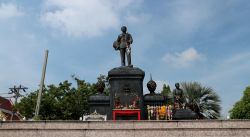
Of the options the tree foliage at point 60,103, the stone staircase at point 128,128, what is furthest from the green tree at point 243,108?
the stone staircase at point 128,128

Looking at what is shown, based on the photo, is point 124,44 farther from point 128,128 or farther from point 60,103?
point 60,103

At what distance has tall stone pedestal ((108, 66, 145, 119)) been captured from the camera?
17922 millimetres

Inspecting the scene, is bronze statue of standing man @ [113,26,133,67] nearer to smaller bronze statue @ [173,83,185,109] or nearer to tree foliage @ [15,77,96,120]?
smaller bronze statue @ [173,83,185,109]

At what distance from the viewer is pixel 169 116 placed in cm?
1670

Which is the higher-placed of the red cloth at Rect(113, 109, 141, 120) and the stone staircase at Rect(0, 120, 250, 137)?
the red cloth at Rect(113, 109, 141, 120)

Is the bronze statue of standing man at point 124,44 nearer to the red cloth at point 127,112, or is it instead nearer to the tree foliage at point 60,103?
the red cloth at point 127,112

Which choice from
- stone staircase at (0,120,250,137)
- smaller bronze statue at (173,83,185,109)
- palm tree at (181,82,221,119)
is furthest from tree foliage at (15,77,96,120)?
stone staircase at (0,120,250,137)

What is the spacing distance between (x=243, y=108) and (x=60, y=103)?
64.5 ft

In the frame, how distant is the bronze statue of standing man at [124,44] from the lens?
771 inches

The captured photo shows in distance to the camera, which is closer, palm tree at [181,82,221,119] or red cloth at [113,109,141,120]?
red cloth at [113,109,141,120]

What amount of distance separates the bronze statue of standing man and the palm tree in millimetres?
9377

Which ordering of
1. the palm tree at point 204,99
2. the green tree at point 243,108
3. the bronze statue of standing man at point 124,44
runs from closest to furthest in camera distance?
the bronze statue of standing man at point 124,44, the palm tree at point 204,99, the green tree at point 243,108

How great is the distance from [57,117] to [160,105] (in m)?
14.8

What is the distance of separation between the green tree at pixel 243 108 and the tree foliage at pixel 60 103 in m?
16.2
